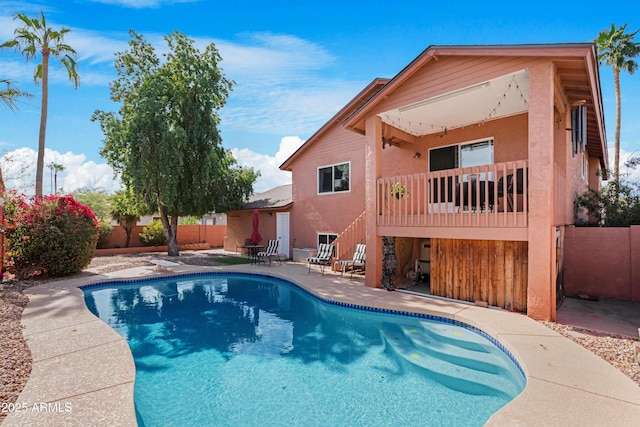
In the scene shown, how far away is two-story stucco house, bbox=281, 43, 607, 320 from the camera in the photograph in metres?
6.26

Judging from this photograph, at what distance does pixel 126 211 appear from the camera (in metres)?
18.9

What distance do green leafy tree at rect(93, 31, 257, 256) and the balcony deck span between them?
10505mm

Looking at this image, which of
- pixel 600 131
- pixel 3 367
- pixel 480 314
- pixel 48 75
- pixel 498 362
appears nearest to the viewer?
pixel 3 367

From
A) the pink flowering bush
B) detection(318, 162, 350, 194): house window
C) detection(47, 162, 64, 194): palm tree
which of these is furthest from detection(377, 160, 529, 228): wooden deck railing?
detection(47, 162, 64, 194): palm tree

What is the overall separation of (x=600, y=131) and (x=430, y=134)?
5.04m

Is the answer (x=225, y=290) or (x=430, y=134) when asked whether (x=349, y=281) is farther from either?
(x=430, y=134)

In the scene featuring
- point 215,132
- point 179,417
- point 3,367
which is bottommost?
point 179,417

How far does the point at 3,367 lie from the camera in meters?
4.16

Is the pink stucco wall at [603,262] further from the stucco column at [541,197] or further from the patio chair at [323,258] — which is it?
the patio chair at [323,258]

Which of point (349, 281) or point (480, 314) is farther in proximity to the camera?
point (349, 281)

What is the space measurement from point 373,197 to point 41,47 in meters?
18.1

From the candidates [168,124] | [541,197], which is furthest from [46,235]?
[541,197]

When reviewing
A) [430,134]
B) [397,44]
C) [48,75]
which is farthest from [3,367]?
[48,75]

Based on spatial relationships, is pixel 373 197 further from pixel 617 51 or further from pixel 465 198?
pixel 617 51
